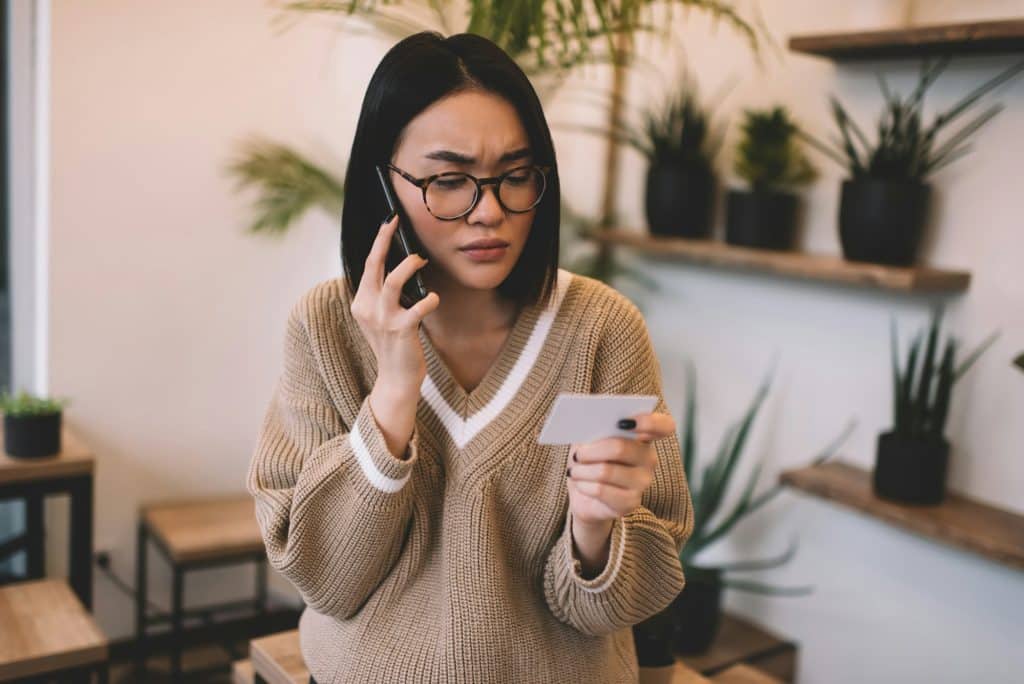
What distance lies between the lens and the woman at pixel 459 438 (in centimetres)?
114

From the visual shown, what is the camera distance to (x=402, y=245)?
1.17 m

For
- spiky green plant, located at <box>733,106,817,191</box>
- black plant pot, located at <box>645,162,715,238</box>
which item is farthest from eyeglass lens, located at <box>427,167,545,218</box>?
black plant pot, located at <box>645,162,715,238</box>

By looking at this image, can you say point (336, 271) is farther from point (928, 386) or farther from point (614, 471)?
point (614, 471)

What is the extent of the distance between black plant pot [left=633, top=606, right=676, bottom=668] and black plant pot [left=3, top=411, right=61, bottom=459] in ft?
5.08

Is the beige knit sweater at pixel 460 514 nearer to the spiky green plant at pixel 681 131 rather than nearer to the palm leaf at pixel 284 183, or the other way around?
the spiky green plant at pixel 681 131

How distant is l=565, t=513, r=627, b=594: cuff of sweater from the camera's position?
1.13 meters

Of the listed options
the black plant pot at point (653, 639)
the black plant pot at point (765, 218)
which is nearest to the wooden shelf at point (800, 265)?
the black plant pot at point (765, 218)

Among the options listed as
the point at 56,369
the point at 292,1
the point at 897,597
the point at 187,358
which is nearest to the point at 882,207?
the point at 897,597

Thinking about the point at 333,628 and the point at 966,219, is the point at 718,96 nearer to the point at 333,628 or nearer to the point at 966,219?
the point at 966,219

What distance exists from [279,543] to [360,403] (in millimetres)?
200

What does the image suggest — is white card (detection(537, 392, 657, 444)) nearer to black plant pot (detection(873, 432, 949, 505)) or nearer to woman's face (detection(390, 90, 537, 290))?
woman's face (detection(390, 90, 537, 290))

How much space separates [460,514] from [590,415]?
0.98 feet

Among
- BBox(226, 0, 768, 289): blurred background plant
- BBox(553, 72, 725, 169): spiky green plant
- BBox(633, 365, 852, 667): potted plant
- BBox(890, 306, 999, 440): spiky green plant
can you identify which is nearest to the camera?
BBox(890, 306, 999, 440): spiky green plant

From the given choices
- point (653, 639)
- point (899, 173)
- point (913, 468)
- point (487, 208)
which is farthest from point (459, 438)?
point (899, 173)
